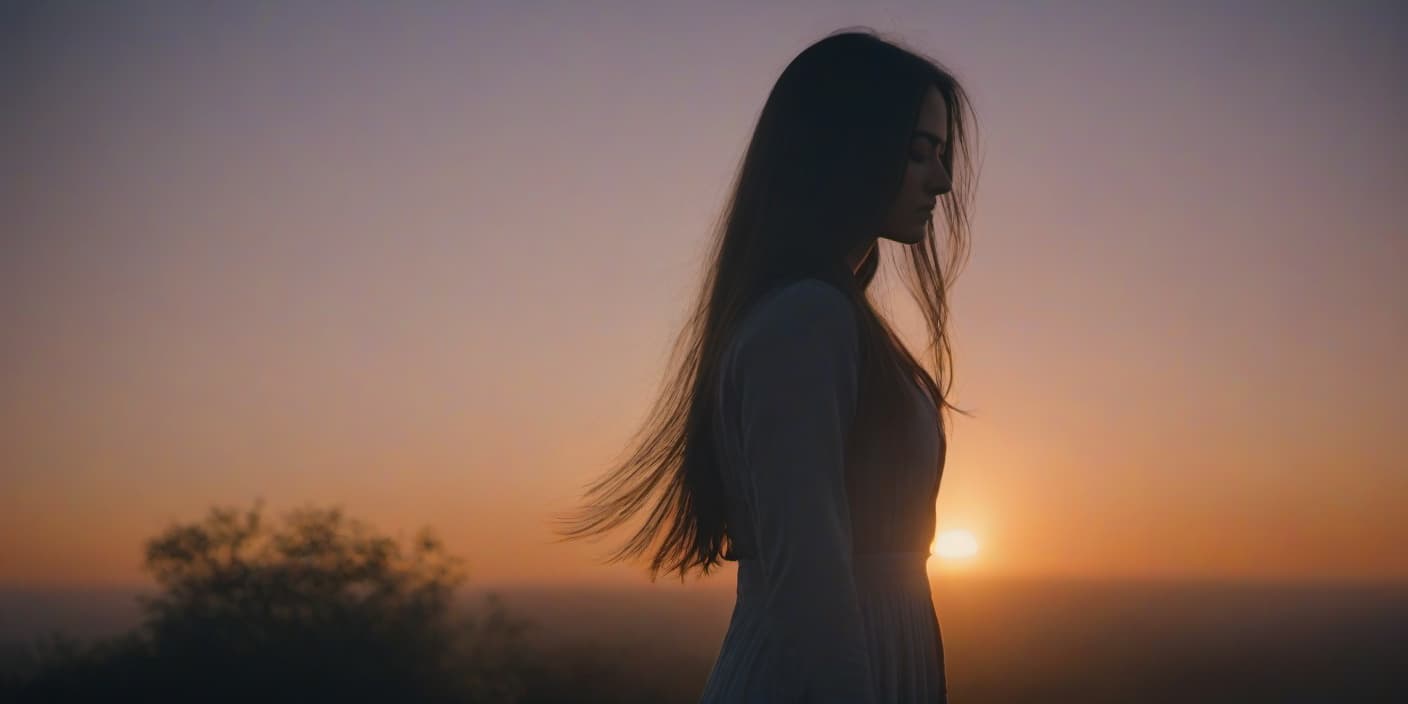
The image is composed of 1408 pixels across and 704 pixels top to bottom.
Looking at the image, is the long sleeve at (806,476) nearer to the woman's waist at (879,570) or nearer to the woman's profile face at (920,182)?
the woman's waist at (879,570)

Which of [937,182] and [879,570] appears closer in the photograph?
[879,570]

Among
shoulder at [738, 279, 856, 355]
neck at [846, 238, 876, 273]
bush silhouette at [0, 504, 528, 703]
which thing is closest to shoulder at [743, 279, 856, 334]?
shoulder at [738, 279, 856, 355]

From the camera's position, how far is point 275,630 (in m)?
22.6

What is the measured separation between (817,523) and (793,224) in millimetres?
589

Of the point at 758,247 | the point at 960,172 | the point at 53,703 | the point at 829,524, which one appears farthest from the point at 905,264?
the point at 53,703

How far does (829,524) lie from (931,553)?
40cm

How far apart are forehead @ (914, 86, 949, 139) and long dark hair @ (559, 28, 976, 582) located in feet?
0.06

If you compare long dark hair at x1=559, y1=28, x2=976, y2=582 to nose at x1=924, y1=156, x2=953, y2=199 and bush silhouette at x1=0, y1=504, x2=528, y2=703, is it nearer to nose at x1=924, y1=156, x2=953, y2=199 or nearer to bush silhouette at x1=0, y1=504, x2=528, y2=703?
nose at x1=924, y1=156, x2=953, y2=199

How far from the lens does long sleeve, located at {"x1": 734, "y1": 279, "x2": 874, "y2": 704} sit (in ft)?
5.00

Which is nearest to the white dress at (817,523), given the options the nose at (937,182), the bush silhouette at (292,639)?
the nose at (937,182)

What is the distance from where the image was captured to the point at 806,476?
5.19 ft

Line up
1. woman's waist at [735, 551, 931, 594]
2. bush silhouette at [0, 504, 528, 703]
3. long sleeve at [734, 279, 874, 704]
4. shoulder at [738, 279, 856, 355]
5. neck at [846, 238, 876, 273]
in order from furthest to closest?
1. bush silhouette at [0, 504, 528, 703]
2. neck at [846, 238, 876, 273]
3. woman's waist at [735, 551, 931, 594]
4. shoulder at [738, 279, 856, 355]
5. long sleeve at [734, 279, 874, 704]

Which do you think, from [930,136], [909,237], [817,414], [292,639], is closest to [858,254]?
[909,237]

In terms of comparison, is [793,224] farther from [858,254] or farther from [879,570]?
[879,570]
